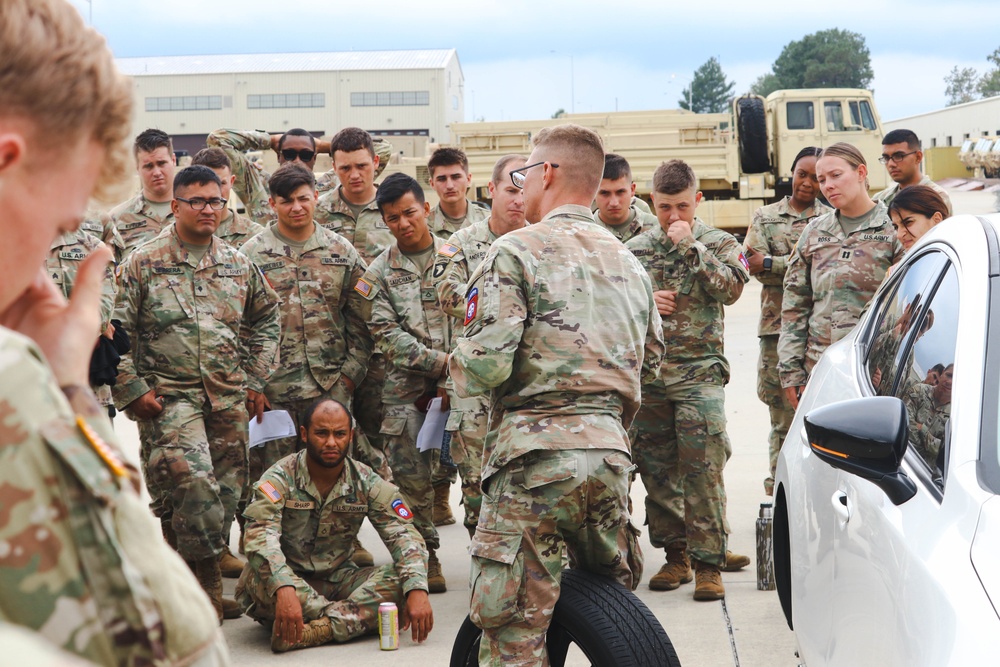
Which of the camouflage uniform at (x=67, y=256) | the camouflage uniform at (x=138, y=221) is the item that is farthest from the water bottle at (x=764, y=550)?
the camouflage uniform at (x=138, y=221)

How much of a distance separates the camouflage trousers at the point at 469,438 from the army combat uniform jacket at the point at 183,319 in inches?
43.5

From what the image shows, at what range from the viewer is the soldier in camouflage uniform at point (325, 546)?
4.97 meters

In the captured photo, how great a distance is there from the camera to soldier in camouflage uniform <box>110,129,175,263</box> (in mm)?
7250

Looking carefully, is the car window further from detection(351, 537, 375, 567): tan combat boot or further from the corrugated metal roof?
the corrugated metal roof

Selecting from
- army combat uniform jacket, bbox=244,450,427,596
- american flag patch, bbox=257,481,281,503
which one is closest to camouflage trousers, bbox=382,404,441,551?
army combat uniform jacket, bbox=244,450,427,596

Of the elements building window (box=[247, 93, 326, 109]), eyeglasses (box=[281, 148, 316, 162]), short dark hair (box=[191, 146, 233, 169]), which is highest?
building window (box=[247, 93, 326, 109])

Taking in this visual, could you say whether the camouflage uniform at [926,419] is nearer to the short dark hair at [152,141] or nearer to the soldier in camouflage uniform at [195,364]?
the soldier in camouflage uniform at [195,364]

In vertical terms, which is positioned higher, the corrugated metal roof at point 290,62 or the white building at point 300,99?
the corrugated metal roof at point 290,62

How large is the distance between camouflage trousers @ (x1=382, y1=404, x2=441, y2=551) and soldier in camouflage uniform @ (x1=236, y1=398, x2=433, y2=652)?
679 mm

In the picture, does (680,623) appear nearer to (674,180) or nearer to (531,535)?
(531,535)

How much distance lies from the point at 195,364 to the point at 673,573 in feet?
8.41

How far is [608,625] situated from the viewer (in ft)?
11.3

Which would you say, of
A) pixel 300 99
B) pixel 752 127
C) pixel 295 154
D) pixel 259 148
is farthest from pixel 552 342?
pixel 300 99

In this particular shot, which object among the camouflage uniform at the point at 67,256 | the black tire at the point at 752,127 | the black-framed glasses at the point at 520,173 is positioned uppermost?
the black tire at the point at 752,127
